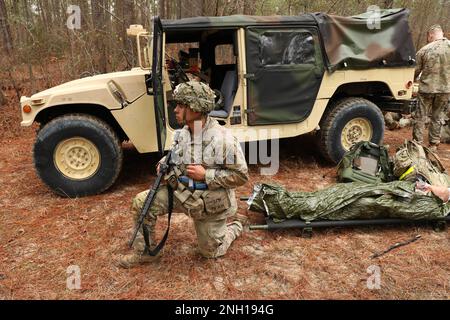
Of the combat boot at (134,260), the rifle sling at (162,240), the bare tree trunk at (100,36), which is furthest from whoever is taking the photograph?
the bare tree trunk at (100,36)

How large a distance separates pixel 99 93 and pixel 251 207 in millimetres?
2013

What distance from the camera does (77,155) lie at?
3.98 metres

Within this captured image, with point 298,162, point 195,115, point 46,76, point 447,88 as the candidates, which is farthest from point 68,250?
point 46,76

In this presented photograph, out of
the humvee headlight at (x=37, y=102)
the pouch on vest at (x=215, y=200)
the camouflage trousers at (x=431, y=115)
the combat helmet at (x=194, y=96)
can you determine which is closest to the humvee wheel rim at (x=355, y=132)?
the camouflage trousers at (x=431, y=115)

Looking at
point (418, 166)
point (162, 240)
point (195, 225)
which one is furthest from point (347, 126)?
point (162, 240)

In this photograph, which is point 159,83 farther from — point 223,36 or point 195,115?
point 223,36

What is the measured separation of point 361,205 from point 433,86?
320 cm

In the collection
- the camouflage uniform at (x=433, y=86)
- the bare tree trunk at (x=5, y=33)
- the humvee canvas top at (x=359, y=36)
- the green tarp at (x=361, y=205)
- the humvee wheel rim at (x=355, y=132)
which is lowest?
the green tarp at (x=361, y=205)

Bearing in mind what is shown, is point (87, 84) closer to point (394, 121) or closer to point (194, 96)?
point (194, 96)

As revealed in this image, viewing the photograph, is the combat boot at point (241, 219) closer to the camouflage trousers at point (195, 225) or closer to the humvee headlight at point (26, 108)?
the camouflage trousers at point (195, 225)

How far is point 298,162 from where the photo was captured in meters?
5.16

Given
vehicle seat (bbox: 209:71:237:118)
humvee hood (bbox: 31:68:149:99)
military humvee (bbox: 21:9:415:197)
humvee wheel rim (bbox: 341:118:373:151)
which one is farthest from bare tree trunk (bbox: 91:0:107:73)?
humvee wheel rim (bbox: 341:118:373:151)

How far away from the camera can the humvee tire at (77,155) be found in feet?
12.6

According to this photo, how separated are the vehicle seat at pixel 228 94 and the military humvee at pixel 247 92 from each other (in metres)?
0.02
